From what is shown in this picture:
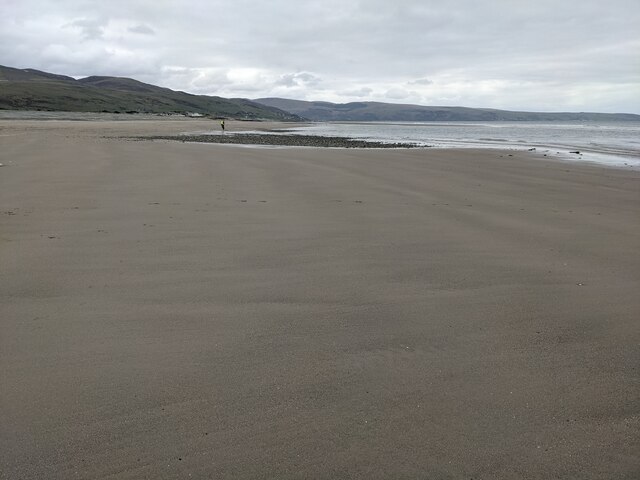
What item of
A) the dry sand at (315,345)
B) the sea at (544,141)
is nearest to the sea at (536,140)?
the sea at (544,141)

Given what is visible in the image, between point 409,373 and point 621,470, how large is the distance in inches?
44.7

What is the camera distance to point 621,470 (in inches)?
87.5

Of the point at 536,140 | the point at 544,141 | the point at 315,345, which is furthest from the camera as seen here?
the point at 536,140

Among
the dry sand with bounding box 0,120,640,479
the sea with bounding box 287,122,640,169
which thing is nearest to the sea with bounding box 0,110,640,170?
the sea with bounding box 287,122,640,169

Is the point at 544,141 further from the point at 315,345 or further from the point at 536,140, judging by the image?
the point at 315,345

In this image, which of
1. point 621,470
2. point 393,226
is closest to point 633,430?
point 621,470

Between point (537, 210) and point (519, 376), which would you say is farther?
point (537, 210)

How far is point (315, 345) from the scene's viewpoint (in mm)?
3299

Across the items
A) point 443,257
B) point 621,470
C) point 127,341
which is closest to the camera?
point 621,470

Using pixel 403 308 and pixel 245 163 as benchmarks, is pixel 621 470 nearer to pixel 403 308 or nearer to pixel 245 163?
pixel 403 308

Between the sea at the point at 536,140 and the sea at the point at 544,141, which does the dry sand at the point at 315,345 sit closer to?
the sea at the point at 536,140

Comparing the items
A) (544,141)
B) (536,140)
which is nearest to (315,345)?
(544,141)

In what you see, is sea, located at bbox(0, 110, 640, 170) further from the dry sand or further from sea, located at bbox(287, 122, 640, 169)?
the dry sand

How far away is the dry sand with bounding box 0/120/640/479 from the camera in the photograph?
2318 millimetres
